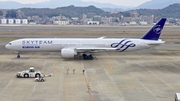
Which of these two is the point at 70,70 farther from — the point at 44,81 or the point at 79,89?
the point at 79,89

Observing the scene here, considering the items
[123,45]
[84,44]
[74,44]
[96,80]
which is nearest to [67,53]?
[74,44]


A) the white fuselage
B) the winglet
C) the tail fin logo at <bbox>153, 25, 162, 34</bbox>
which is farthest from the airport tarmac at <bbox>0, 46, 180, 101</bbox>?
the tail fin logo at <bbox>153, 25, 162, 34</bbox>

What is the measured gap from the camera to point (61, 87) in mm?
31797

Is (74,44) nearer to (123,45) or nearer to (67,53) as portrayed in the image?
(67,53)

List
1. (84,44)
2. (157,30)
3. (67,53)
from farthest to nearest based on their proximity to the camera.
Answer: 1. (157,30)
2. (84,44)
3. (67,53)

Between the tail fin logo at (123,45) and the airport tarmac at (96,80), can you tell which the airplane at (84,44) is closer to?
the tail fin logo at (123,45)

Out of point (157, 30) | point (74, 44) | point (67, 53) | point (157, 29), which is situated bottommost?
point (67, 53)

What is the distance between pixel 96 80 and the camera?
35406mm

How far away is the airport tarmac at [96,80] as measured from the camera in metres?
28.6

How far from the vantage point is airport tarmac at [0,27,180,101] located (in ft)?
93.9

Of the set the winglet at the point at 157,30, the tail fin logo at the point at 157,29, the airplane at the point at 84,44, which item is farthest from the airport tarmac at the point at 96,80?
the tail fin logo at the point at 157,29

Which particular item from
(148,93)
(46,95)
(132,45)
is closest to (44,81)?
(46,95)

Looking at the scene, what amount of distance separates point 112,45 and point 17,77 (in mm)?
21550

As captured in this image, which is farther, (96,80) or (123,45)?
(123,45)
